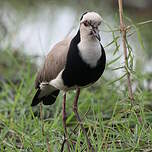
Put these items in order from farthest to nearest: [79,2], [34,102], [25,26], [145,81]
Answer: [79,2]
[25,26]
[145,81]
[34,102]

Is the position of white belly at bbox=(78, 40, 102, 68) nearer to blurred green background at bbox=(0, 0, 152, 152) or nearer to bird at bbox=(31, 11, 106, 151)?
bird at bbox=(31, 11, 106, 151)

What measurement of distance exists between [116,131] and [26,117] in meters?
0.95

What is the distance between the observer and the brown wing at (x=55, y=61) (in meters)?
3.29

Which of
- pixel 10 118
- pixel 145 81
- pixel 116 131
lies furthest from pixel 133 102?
pixel 145 81

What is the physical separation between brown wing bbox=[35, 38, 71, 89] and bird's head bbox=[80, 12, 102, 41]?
8.7 inches

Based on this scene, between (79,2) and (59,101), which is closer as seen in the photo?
(59,101)

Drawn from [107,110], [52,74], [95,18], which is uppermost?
[95,18]

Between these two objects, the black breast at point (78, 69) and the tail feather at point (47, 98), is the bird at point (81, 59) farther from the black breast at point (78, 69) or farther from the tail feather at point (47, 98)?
the tail feather at point (47, 98)

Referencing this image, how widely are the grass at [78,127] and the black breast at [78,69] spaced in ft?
0.63

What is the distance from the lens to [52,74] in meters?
3.42

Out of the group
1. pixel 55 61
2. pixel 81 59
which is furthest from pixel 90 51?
pixel 55 61

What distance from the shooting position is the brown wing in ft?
10.8

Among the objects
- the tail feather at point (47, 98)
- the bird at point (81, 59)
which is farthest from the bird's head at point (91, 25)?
the tail feather at point (47, 98)

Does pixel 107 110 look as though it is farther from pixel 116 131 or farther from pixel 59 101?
pixel 116 131
